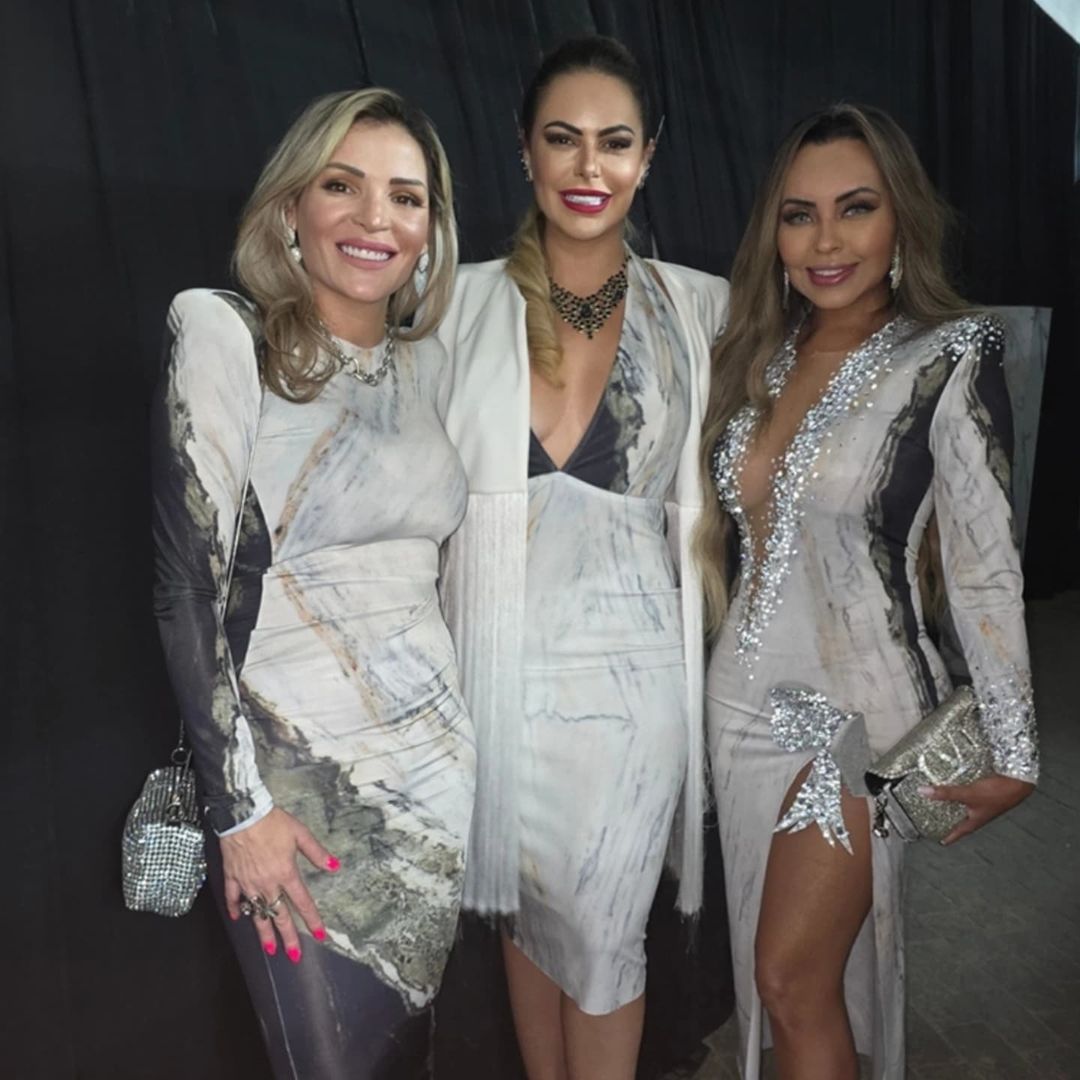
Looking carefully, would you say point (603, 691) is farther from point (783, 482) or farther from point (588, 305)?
point (588, 305)

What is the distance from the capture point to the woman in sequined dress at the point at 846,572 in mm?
1587

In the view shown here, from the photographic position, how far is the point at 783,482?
1.71 meters

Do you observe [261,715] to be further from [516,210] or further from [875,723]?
[516,210]

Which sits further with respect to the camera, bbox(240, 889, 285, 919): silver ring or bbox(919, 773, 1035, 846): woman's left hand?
bbox(919, 773, 1035, 846): woman's left hand

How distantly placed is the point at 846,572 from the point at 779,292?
0.57m

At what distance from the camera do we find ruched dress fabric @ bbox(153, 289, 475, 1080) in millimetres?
1309

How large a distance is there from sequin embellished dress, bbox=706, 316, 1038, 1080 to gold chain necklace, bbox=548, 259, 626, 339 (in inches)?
12.2

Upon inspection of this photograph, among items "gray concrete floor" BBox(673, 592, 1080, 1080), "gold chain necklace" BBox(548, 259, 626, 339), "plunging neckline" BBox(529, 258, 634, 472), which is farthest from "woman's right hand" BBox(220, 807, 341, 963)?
"gray concrete floor" BBox(673, 592, 1080, 1080)

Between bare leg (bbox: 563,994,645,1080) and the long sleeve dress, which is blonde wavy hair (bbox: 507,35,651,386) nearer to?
the long sleeve dress

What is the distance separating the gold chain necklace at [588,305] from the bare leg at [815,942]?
2.78 feet

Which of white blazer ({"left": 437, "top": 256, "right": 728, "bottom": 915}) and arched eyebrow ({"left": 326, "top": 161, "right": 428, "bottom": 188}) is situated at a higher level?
arched eyebrow ({"left": 326, "top": 161, "right": 428, "bottom": 188})

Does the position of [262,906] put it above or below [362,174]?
below

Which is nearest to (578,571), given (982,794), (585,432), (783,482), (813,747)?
(585,432)

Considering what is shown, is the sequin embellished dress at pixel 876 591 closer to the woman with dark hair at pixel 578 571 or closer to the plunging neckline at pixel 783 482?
the plunging neckline at pixel 783 482
